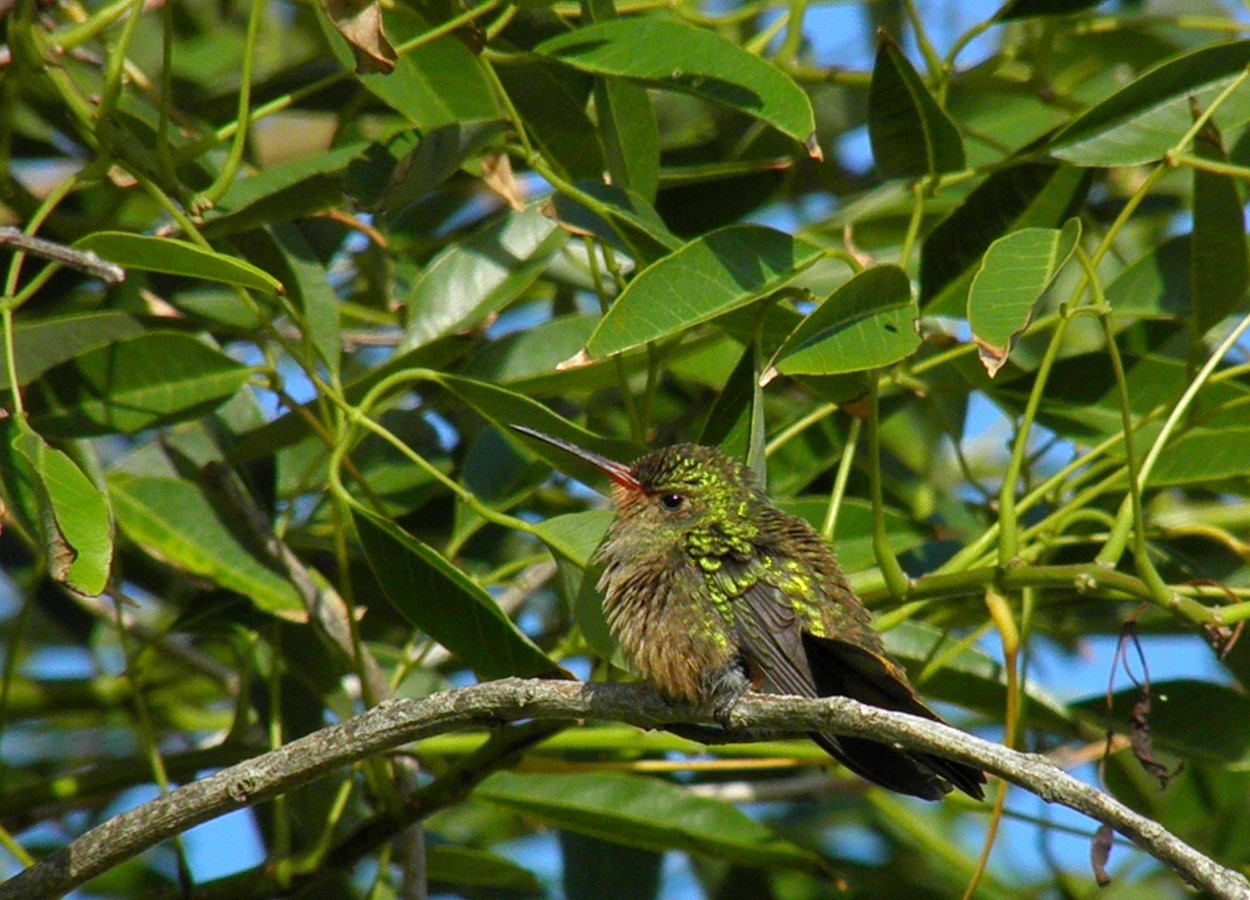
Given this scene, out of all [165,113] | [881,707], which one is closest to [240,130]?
[165,113]

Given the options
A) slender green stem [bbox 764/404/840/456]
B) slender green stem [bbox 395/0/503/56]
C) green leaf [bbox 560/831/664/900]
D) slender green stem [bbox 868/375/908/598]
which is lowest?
green leaf [bbox 560/831/664/900]

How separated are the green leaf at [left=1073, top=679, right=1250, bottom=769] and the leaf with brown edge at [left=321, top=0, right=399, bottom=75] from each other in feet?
6.67

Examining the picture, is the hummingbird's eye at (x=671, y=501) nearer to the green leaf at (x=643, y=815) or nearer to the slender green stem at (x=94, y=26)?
the green leaf at (x=643, y=815)

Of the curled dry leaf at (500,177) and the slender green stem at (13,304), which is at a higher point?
the curled dry leaf at (500,177)

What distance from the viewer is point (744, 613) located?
3.16 meters

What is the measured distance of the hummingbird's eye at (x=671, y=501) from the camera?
355 cm

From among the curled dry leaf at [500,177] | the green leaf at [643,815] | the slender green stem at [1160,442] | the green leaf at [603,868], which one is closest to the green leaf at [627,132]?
the curled dry leaf at [500,177]

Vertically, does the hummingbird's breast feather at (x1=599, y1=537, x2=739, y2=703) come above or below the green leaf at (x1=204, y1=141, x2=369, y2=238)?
below

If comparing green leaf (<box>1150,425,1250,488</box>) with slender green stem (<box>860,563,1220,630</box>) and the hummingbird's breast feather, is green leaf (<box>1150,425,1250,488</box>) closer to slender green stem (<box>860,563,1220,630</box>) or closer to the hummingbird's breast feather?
slender green stem (<box>860,563,1220,630</box>)

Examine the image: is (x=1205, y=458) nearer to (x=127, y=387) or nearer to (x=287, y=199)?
(x=287, y=199)

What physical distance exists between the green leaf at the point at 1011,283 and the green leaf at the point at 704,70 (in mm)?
397

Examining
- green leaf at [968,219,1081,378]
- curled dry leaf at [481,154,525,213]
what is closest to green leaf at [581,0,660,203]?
curled dry leaf at [481,154,525,213]

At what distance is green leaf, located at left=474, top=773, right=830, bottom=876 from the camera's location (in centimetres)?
344

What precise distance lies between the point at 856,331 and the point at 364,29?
899 mm
